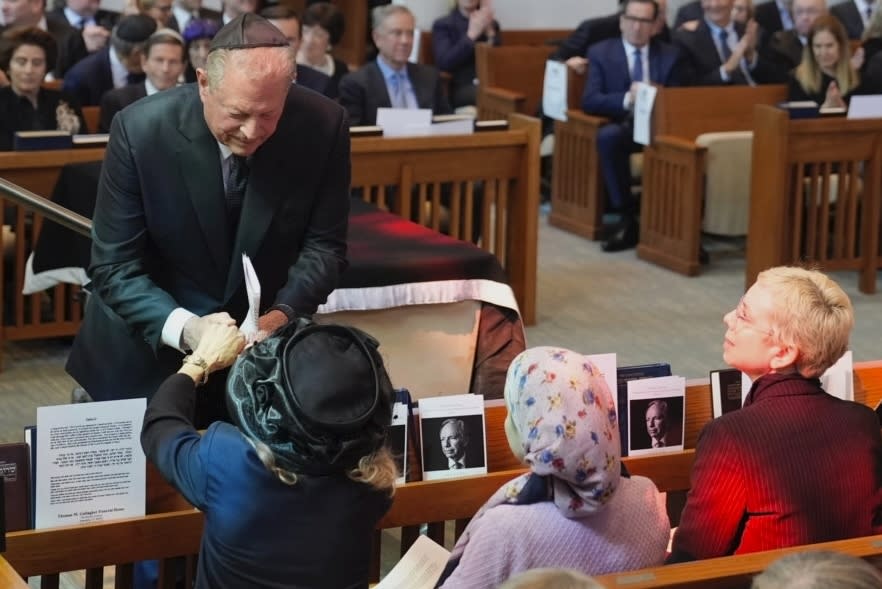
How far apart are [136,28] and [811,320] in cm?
504

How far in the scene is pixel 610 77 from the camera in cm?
782

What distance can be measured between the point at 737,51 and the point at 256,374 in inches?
275

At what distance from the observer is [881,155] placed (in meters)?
6.77

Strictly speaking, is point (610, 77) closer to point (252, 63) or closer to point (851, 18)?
point (851, 18)

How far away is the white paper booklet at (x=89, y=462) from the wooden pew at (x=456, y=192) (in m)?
3.07

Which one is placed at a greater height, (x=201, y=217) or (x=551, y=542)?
(x=201, y=217)

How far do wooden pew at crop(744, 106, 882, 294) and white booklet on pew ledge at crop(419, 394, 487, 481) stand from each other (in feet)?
13.0

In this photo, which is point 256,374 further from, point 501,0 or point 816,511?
point 501,0

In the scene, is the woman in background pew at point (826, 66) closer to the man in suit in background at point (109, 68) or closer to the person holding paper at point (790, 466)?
the man in suit in background at point (109, 68)

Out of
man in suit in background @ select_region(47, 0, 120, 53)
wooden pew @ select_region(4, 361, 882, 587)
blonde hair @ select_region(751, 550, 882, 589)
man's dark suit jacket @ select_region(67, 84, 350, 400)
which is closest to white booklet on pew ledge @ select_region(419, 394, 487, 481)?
wooden pew @ select_region(4, 361, 882, 587)

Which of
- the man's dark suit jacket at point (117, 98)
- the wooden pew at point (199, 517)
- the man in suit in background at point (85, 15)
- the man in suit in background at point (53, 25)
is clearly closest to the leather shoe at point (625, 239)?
the man's dark suit jacket at point (117, 98)

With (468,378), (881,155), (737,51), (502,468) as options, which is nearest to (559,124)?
(737,51)

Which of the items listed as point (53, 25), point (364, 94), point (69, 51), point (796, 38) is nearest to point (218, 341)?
point (364, 94)

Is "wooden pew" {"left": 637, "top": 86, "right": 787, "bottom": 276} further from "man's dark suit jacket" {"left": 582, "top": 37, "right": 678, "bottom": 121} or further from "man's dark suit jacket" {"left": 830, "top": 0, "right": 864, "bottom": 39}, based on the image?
"man's dark suit jacket" {"left": 830, "top": 0, "right": 864, "bottom": 39}
